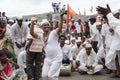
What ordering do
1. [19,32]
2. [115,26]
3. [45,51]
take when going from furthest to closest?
[19,32], [45,51], [115,26]

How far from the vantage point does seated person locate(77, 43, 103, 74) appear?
12.6 meters

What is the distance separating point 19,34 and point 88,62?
2.77 m

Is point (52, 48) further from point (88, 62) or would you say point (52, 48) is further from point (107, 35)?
point (88, 62)

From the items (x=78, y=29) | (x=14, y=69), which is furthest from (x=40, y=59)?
(x=78, y=29)

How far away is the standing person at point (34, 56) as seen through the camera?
10.1 metres

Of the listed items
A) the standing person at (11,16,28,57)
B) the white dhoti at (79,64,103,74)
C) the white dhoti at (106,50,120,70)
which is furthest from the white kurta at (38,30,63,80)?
the white dhoti at (79,64,103,74)

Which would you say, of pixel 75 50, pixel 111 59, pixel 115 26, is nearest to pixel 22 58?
pixel 111 59

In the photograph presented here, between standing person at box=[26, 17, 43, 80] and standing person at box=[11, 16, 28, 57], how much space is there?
1.05 metres

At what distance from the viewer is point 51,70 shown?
8719 mm

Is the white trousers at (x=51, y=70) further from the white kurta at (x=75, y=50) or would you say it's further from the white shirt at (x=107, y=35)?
the white kurta at (x=75, y=50)

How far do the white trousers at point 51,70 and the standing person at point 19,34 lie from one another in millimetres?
2477

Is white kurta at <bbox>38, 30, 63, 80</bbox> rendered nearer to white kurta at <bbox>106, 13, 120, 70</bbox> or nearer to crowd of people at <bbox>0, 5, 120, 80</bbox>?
crowd of people at <bbox>0, 5, 120, 80</bbox>

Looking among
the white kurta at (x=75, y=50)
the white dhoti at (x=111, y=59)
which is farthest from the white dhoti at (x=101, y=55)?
the white dhoti at (x=111, y=59)

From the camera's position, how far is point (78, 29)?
69.2 ft
